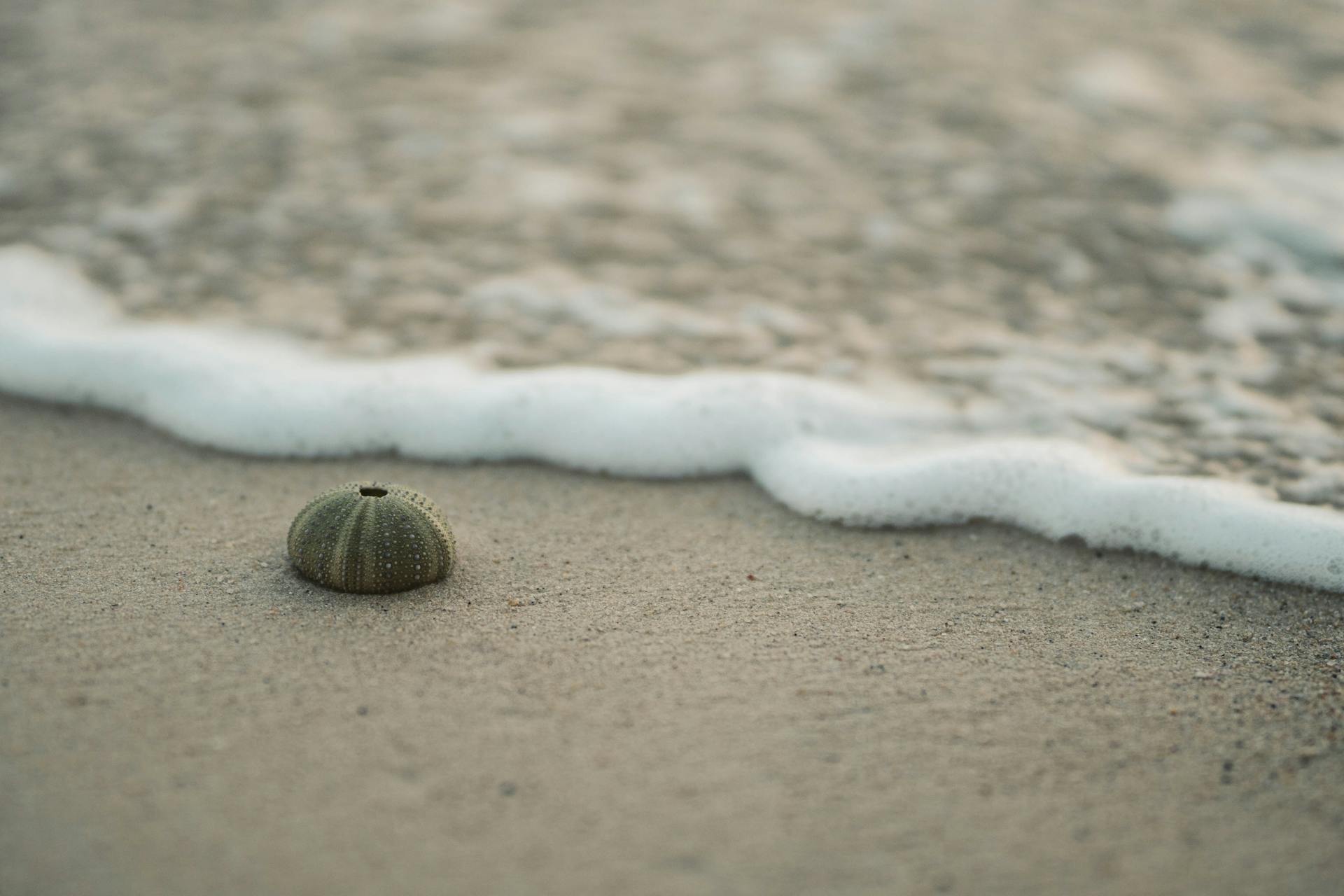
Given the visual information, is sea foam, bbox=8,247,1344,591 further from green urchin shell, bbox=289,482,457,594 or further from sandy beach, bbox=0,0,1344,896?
green urchin shell, bbox=289,482,457,594

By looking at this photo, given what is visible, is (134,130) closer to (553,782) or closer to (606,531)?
(606,531)

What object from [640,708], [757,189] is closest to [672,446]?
[640,708]

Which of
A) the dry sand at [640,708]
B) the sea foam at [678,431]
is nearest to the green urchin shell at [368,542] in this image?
the dry sand at [640,708]

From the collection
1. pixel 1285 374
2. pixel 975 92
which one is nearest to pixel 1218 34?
pixel 975 92

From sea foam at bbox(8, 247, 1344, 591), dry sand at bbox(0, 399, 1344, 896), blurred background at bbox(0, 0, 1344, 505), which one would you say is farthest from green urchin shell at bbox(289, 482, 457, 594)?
blurred background at bbox(0, 0, 1344, 505)

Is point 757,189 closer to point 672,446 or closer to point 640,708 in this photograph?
point 672,446
